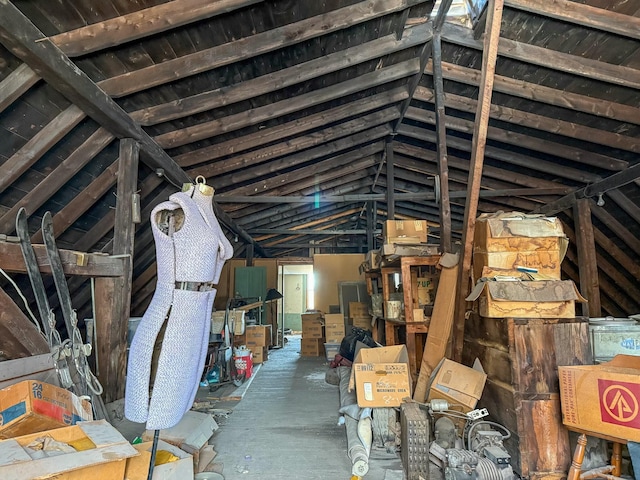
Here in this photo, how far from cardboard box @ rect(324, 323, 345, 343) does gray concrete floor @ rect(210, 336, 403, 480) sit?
172 centimetres

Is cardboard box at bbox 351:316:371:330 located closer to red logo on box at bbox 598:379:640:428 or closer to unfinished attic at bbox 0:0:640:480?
unfinished attic at bbox 0:0:640:480

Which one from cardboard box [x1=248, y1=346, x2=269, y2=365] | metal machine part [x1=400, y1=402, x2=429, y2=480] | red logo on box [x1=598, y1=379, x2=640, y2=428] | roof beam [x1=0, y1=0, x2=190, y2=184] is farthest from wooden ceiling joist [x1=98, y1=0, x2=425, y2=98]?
cardboard box [x1=248, y1=346, x2=269, y2=365]

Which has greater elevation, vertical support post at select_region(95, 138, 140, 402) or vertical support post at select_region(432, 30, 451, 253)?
vertical support post at select_region(432, 30, 451, 253)

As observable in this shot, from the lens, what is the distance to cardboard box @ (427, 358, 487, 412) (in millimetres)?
2518

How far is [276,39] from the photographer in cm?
272

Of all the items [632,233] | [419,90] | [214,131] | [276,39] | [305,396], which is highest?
[419,90]

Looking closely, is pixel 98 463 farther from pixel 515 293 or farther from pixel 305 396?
pixel 305 396

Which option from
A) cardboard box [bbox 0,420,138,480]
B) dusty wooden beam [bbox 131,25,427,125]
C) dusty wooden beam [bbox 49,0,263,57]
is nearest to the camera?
cardboard box [bbox 0,420,138,480]

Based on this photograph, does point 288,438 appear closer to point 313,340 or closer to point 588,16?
point 313,340

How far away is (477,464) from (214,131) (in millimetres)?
3357

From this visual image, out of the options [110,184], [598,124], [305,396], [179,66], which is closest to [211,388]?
[305,396]

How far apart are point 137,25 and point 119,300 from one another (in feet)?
6.24

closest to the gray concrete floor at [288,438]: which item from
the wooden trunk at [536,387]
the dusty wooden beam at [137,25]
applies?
the wooden trunk at [536,387]

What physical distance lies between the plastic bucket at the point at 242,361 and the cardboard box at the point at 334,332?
1877mm
